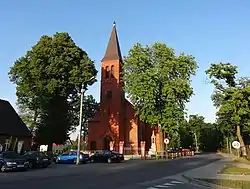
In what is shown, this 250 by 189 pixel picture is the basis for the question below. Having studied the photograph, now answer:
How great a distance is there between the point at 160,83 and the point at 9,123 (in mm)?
22346

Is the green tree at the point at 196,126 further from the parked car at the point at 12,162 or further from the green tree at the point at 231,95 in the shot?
the parked car at the point at 12,162

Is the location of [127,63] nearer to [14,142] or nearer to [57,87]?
[57,87]

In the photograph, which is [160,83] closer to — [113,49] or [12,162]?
[113,49]

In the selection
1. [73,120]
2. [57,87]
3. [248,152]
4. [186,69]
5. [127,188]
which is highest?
[186,69]

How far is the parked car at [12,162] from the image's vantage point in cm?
2481

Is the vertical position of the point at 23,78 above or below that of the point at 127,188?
above

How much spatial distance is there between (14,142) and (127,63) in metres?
21.3

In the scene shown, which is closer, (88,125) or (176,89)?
(176,89)

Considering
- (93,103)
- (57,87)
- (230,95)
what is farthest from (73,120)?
(230,95)

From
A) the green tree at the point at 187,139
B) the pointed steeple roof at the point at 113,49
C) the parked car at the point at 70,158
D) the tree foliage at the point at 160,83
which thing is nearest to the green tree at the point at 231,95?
the tree foliage at the point at 160,83

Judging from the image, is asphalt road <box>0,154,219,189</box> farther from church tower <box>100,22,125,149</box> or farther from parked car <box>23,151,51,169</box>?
church tower <box>100,22,125,149</box>

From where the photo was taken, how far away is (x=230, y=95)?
41625 mm

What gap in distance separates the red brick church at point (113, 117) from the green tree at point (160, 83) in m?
10.0

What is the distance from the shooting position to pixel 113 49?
220 feet
